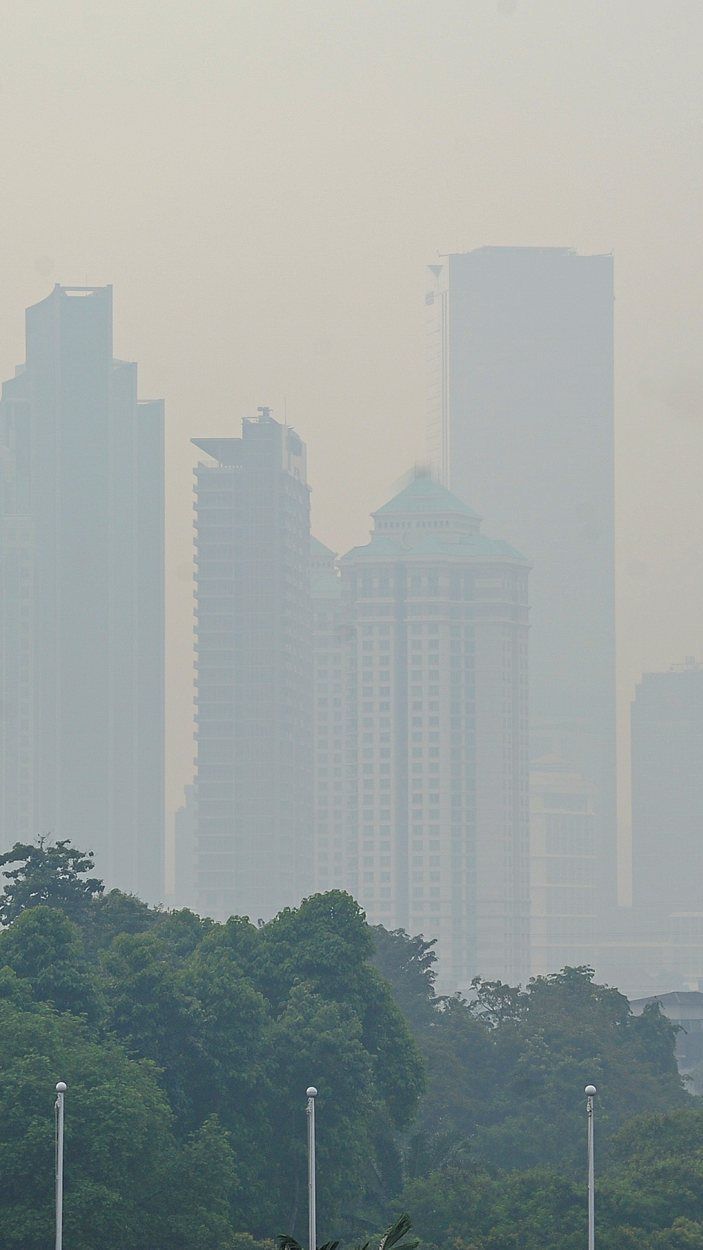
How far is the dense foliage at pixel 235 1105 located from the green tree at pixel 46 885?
7 centimetres

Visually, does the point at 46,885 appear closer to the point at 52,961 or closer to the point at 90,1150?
the point at 52,961

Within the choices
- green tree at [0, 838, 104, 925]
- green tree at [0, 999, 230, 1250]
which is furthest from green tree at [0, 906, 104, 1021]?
green tree at [0, 838, 104, 925]

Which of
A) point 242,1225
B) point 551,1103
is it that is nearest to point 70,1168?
point 242,1225

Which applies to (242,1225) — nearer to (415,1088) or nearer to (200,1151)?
(200,1151)

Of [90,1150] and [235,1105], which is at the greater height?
[235,1105]

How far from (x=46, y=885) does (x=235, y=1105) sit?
29.8ft

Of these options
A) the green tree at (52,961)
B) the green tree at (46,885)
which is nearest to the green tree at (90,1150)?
the green tree at (52,961)

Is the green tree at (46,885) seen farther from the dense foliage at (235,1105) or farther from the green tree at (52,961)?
the green tree at (52,961)

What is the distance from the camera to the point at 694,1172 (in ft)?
155

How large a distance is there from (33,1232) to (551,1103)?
27.0m

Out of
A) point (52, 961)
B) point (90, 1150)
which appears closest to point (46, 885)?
point (52, 961)

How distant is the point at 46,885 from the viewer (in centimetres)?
5403

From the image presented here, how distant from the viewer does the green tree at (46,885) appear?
53469mm

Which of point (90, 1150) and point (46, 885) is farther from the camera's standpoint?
point (46, 885)
